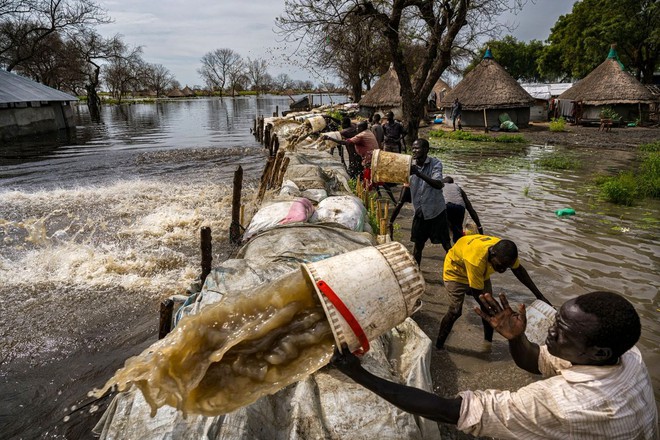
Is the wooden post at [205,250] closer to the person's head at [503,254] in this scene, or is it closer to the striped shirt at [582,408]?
the person's head at [503,254]

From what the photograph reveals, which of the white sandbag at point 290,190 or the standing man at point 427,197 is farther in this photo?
the white sandbag at point 290,190

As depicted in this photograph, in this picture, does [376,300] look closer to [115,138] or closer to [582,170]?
[582,170]

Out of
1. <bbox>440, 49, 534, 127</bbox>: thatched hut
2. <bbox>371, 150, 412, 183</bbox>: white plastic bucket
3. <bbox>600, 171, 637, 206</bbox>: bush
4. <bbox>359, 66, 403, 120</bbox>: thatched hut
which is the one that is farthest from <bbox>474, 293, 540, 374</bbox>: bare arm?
<bbox>359, 66, 403, 120</bbox>: thatched hut

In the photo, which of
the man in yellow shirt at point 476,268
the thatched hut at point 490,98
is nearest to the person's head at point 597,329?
the man in yellow shirt at point 476,268

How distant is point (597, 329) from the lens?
135 cm

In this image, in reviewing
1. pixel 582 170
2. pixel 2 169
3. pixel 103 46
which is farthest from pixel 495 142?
pixel 103 46

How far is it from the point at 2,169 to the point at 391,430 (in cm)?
1544

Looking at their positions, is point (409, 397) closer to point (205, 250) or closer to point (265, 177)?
point (205, 250)

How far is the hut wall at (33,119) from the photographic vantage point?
65.0ft

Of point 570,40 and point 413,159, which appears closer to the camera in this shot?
point 413,159

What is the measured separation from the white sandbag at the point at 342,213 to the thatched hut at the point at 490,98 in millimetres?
15341

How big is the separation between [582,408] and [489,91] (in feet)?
65.5

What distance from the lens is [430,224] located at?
4234 mm

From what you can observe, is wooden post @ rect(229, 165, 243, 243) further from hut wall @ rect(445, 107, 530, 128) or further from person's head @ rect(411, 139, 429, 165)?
hut wall @ rect(445, 107, 530, 128)
